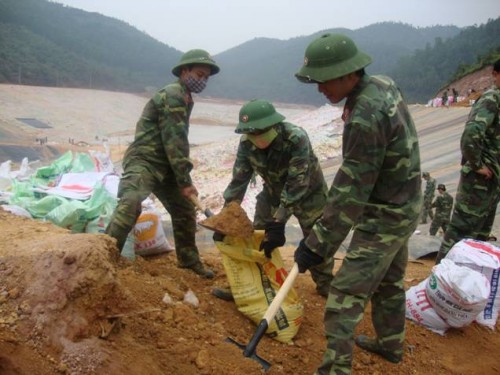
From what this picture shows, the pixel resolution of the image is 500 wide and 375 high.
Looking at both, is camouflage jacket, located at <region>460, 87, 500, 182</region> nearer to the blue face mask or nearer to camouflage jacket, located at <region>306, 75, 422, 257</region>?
camouflage jacket, located at <region>306, 75, 422, 257</region>

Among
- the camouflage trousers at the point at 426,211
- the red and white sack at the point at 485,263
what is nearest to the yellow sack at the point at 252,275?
the red and white sack at the point at 485,263

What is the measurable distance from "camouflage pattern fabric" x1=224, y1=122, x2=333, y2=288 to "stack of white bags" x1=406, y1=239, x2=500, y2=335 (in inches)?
27.5

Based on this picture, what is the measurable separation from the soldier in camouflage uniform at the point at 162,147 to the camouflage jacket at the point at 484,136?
204 centimetres

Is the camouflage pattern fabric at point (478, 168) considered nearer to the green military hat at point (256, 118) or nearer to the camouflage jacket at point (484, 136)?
the camouflage jacket at point (484, 136)

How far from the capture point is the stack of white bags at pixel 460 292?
2.87 meters

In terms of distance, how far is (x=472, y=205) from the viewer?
146 inches

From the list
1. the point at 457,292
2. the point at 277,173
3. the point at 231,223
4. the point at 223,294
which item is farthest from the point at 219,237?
the point at 457,292

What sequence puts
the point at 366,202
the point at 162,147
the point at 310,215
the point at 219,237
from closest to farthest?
the point at 366,202
the point at 219,237
the point at 310,215
the point at 162,147


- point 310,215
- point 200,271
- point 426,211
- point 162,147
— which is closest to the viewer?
point 310,215

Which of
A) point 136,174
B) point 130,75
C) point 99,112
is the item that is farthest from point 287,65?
point 136,174

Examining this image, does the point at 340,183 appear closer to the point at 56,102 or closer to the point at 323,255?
the point at 323,255

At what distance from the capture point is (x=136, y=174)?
3354mm

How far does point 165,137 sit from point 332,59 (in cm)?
159

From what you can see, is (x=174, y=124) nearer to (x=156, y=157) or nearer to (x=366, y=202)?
(x=156, y=157)
